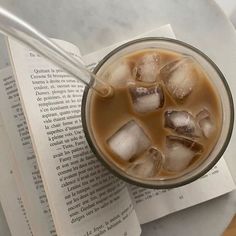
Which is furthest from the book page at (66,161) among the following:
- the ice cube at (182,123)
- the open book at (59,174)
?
the ice cube at (182,123)

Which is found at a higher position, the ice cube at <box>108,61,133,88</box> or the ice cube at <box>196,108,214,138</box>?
the ice cube at <box>108,61,133,88</box>

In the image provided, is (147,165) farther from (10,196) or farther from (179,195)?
(10,196)

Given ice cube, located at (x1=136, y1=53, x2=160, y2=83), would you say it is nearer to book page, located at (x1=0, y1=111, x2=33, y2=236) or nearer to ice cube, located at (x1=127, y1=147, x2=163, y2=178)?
ice cube, located at (x1=127, y1=147, x2=163, y2=178)

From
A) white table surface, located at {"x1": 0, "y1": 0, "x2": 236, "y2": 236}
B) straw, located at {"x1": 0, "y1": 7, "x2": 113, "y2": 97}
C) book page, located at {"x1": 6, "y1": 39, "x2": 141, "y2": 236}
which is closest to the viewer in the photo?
straw, located at {"x1": 0, "y1": 7, "x2": 113, "y2": 97}

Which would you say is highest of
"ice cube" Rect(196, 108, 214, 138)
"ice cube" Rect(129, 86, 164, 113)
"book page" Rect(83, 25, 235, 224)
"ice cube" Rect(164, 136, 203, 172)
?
"ice cube" Rect(129, 86, 164, 113)

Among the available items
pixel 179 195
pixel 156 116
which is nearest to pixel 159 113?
pixel 156 116

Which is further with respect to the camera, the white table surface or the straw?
the white table surface

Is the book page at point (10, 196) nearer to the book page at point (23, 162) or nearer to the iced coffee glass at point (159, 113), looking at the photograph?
the book page at point (23, 162)

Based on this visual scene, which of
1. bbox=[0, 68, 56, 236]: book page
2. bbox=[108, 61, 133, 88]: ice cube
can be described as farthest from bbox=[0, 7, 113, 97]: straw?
bbox=[0, 68, 56, 236]: book page
